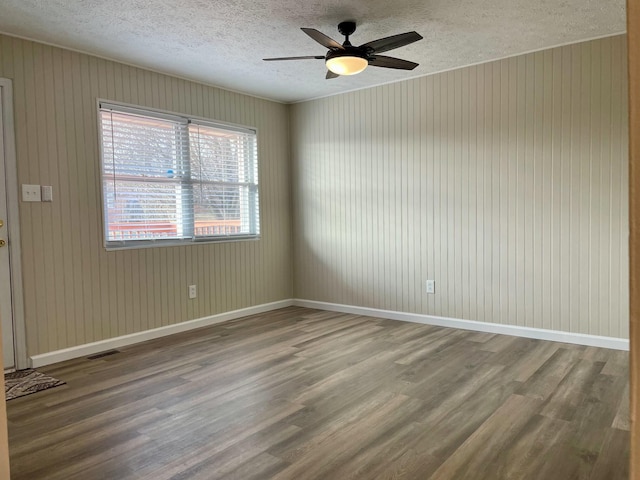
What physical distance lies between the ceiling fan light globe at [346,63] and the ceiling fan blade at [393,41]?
12 centimetres

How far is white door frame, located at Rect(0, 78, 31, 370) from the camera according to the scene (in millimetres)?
3361

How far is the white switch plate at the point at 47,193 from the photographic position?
3543mm

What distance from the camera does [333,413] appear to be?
258 cm

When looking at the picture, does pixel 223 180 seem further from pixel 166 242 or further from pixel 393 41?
pixel 393 41

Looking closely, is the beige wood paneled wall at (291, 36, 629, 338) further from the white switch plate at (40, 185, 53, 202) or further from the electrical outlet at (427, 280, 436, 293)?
the white switch plate at (40, 185, 53, 202)

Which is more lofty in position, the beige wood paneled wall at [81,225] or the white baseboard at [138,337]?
the beige wood paneled wall at [81,225]

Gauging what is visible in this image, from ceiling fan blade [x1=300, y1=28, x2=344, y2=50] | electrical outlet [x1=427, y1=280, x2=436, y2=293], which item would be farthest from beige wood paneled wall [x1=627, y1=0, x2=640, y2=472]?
electrical outlet [x1=427, y1=280, x2=436, y2=293]

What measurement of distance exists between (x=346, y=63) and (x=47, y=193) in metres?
2.49

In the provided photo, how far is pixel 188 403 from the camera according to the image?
109 inches

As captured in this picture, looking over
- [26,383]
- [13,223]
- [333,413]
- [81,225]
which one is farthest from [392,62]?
[26,383]

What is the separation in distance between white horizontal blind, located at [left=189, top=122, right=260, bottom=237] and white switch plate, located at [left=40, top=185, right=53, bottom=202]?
1.34 meters

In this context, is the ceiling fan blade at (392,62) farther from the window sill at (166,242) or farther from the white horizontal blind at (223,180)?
the window sill at (166,242)

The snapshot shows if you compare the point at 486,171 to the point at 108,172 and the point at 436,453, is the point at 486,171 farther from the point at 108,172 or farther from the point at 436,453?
the point at 108,172

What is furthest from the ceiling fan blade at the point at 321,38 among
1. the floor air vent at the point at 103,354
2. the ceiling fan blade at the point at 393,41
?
the floor air vent at the point at 103,354
